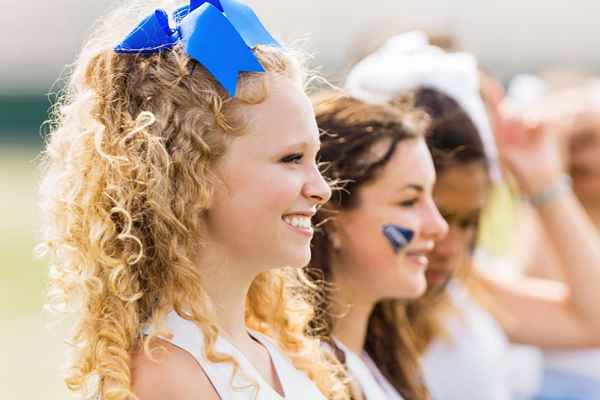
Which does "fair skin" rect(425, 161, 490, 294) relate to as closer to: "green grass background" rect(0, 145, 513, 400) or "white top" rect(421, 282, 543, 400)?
"white top" rect(421, 282, 543, 400)

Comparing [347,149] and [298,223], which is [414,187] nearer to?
[347,149]

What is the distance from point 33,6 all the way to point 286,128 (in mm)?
31682

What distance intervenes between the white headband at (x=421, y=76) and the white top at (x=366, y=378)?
2.13ft

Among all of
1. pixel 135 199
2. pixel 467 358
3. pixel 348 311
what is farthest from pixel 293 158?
pixel 467 358

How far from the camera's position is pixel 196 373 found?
1.91m

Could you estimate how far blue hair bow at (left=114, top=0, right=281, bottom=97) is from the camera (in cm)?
195

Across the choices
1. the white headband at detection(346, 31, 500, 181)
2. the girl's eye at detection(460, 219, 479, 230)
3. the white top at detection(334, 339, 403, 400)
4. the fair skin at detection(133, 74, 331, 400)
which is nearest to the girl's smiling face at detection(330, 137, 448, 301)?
the white top at detection(334, 339, 403, 400)

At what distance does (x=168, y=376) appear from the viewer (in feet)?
6.17

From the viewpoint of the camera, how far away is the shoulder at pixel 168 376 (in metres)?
1.87

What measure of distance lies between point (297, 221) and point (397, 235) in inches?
26.1

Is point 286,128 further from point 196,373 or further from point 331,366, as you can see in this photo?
point 331,366

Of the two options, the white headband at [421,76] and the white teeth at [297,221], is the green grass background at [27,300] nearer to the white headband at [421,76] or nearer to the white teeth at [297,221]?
the white teeth at [297,221]

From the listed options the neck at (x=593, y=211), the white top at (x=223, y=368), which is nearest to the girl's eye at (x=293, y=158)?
the white top at (x=223, y=368)

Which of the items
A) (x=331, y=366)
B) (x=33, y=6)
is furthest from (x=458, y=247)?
(x=33, y=6)
